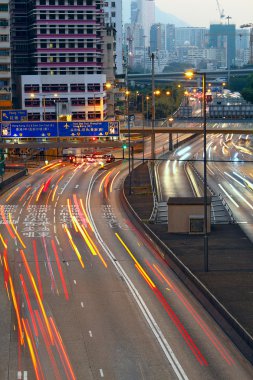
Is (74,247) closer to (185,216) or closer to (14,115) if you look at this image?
(185,216)

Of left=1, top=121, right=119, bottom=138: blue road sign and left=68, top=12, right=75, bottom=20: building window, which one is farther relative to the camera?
left=68, top=12, right=75, bottom=20: building window

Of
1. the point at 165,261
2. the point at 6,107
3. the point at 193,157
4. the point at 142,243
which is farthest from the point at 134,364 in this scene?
the point at 6,107

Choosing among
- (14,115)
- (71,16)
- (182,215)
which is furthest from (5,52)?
(182,215)

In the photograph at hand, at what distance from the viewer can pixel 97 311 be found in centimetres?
3791

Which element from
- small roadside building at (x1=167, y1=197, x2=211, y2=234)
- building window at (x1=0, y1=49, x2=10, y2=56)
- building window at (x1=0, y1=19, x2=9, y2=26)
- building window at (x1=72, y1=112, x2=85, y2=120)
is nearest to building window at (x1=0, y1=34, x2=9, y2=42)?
building window at (x1=0, y1=19, x2=9, y2=26)

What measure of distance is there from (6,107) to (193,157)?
32640 millimetres

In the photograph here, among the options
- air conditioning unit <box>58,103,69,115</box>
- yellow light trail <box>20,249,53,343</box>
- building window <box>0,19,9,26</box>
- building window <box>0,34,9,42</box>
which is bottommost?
yellow light trail <box>20,249,53,343</box>

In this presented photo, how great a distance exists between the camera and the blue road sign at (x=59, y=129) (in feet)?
262

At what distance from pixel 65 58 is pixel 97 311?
389ft

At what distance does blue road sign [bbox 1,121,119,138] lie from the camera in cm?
7994

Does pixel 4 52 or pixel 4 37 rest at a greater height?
pixel 4 37

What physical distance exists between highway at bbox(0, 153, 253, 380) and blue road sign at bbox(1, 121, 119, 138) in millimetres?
15336

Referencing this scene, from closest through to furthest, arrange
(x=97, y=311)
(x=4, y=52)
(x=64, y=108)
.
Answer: (x=97, y=311) → (x=4, y=52) → (x=64, y=108)

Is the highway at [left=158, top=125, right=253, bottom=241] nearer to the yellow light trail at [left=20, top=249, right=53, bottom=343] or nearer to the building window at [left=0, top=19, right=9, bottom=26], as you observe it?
the yellow light trail at [left=20, top=249, right=53, bottom=343]
